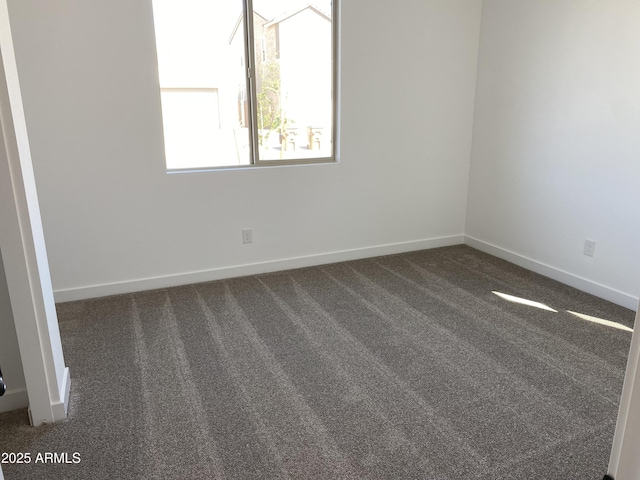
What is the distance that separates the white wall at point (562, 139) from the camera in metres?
3.10

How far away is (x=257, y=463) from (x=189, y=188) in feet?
7.17

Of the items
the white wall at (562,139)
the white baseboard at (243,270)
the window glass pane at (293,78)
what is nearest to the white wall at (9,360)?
the white baseboard at (243,270)

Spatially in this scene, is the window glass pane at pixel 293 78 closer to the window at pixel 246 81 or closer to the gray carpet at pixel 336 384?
the window at pixel 246 81

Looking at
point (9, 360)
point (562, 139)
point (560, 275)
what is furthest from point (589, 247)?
point (9, 360)

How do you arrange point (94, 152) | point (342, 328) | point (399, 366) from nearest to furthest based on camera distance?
point (399, 366) < point (342, 328) < point (94, 152)

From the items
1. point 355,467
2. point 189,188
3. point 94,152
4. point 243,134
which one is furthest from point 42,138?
point 355,467

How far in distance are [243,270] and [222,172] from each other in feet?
2.64

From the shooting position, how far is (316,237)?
4.00 meters

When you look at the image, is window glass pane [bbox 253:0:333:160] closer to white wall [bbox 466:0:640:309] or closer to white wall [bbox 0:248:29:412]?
white wall [bbox 466:0:640:309]

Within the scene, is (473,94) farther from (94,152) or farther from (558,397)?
(94,152)

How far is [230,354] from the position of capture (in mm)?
2641

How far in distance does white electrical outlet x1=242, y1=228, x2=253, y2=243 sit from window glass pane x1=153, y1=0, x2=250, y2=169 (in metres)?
0.56

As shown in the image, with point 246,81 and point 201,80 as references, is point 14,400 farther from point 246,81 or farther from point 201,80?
point 246,81

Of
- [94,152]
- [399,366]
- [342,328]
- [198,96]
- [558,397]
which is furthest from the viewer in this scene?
[198,96]
